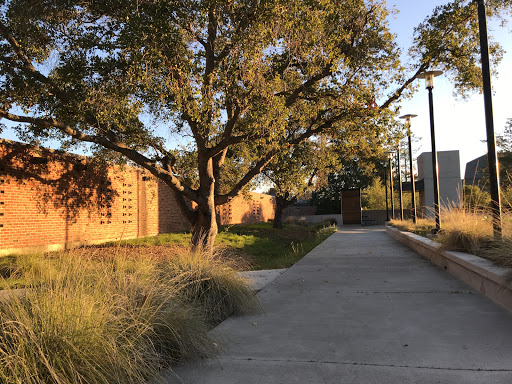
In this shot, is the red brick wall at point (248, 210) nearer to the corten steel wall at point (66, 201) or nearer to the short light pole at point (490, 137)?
the corten steel wall at point (66, 201)

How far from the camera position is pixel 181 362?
11.4 ft

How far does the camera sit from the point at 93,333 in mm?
2783

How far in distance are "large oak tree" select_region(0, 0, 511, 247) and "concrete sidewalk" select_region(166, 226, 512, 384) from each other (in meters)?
3.84

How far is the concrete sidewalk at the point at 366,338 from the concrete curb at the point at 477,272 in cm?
15

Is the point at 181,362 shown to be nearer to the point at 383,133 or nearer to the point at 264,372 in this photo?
the point at 264,372

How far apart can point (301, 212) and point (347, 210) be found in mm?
11773

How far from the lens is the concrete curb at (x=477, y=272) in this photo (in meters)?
4.94

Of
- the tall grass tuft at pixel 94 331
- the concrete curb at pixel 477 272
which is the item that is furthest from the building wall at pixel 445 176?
the tall grass tuft at pixel 94 331

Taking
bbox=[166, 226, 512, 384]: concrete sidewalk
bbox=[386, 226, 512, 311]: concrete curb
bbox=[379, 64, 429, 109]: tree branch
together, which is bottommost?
bbox=[166, 226, 512, 384]: concrete sidewalk

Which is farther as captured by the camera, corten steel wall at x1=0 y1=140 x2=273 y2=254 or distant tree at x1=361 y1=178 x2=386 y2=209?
distant tree at x1=361 y1=178 x2=386 y2=209

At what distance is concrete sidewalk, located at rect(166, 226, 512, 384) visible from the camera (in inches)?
124

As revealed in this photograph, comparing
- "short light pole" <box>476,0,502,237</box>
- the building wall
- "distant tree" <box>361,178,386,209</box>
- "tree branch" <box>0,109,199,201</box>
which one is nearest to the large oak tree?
"tree branch" <box>0,109,199,201</box>

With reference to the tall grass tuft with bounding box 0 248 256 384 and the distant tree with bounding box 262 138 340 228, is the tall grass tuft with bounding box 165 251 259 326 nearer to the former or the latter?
the tall grass tuft with bounding box 0 248 256 384

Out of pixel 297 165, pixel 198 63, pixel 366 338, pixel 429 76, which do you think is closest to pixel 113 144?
pixel 198 63
